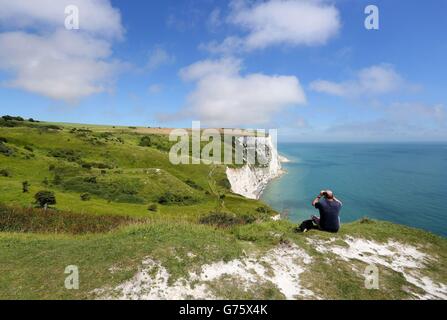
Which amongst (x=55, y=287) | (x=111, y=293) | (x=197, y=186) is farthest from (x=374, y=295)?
(x=197, y=186)

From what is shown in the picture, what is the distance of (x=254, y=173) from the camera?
148 meters

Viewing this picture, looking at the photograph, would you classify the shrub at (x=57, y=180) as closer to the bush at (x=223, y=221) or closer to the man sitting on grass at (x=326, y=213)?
the bush at (x=223, y=221)

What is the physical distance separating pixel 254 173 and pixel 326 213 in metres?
133

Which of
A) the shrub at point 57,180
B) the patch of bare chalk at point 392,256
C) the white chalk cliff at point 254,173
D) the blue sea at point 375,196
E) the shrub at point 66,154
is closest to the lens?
the patch of bare chalk at point 392,256

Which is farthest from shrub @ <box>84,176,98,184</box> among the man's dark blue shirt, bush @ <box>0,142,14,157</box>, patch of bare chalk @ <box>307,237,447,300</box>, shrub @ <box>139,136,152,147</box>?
shrub @ <box>139,136,152,147</box>

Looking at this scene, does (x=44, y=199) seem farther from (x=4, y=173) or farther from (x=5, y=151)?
(x=5, y=151)

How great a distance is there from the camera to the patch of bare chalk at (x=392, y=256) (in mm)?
11203

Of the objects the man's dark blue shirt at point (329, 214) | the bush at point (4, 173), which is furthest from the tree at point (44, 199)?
the man's dark blue shirt at point (329, 214)

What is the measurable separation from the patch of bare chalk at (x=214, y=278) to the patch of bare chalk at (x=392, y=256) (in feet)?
6.51

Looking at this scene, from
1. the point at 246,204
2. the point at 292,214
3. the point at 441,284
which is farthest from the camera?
the point at 292,214

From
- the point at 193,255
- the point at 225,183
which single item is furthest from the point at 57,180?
the point at 193,255

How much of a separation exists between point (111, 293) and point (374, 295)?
8.95m
